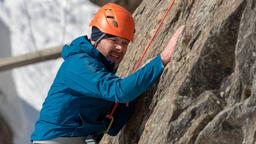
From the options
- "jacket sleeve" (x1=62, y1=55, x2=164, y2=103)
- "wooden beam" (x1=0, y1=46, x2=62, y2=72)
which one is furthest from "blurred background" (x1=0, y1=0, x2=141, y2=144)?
"jacket sleeve" (x1=62, y1=55, x2=164, y2=103)

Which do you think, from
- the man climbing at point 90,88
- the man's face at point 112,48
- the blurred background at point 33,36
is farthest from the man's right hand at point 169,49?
the blurred background at point 33,36

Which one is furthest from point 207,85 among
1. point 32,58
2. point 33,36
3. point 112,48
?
point 33,36

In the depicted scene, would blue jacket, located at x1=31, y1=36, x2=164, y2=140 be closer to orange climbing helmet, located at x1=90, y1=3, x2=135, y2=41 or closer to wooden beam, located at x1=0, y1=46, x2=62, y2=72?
orange climbing helmet, located at x1=90, y1=3, x2=135, y2=41

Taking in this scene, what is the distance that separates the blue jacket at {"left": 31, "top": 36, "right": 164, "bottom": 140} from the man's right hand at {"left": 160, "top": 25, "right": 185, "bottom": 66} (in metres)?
0.04

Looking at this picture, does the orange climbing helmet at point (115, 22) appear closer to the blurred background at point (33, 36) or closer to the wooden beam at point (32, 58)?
the wooden beam at point (32, 58)

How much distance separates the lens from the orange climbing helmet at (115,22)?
4.76 m

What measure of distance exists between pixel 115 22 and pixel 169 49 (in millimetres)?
533

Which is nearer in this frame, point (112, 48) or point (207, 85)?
point (207, 85)

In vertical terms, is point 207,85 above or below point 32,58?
above

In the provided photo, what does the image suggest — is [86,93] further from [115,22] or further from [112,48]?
[115,22]

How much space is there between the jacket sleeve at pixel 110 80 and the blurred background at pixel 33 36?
13579 mm

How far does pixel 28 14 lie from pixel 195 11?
656 inches

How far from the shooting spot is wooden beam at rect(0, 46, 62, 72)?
500 inches

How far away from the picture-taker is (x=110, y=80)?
4.41 meters
